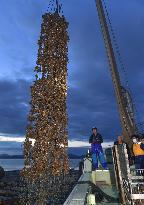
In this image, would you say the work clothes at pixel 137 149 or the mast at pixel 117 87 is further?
the mast at pixel 117 87

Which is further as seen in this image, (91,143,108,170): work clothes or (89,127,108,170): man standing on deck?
(91,143,108,170): work clothes

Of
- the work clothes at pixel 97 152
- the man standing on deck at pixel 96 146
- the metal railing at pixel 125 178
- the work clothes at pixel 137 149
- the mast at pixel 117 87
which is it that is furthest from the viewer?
the mast at pixel 117 87

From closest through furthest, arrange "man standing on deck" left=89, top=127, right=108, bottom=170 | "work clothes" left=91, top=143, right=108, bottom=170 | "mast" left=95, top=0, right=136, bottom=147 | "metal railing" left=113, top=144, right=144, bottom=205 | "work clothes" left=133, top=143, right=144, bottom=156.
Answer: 1. "metal railing" left=113, top=144, right=144, bottom=205
2. "work clothes" left=133, top=143, right=144, bottom=156
3. "man standing on deck" left=89, top=127, right=108, bottom=170
4. "work clothes" left=91, top=143, right=108, bottom=170
5. "mast" left=95, top=0, right=136, bottom=147

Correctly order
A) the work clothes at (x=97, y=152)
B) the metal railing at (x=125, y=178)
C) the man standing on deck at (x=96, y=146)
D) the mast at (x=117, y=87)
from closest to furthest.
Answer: the metal railing at (x=125, y=178) < the man standing on deck at (x=96, y=146) < the work clothes at (x=97, y=152) < the mast at (x=117, y=87)

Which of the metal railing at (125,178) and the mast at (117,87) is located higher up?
the mast at (117,87)

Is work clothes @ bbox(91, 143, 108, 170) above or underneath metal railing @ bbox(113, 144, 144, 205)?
above

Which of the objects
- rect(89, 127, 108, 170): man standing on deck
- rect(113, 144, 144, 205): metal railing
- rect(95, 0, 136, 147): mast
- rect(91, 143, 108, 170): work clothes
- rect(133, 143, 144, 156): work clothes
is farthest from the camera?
rect(95, 0, 136, 147): mast

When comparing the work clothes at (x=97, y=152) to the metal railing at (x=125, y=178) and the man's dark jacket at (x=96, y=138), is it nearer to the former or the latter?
the man's dark jacket at (x=96, y=138)

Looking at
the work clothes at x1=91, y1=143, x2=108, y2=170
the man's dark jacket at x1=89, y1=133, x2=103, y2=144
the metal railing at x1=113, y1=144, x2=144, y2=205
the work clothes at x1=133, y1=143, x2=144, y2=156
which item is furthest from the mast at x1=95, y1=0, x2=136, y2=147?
the metal railing at x1=113, y1=144, x2=144, y2=205

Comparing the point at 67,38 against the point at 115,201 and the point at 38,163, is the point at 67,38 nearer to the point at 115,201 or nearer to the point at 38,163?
the point at 38,163

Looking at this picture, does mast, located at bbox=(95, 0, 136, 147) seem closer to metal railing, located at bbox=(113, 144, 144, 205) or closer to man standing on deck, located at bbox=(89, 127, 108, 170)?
man standing on deck, located at bbox=(89, 127, 108, 170)

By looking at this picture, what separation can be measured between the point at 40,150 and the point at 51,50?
4.03 m

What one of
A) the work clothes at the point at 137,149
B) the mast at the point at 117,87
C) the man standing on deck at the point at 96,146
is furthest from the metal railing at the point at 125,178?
the mast at the point at 117,87

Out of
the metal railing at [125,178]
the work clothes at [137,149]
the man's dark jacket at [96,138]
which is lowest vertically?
the metal railing at [125,178]
